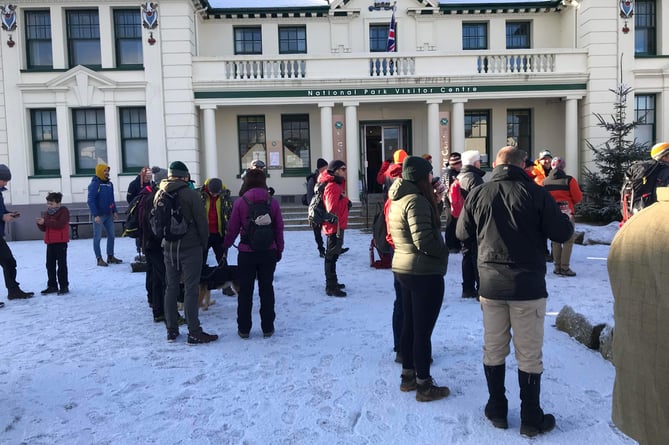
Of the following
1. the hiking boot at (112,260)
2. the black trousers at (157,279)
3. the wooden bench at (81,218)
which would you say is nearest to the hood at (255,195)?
the black trousers at (157,279)

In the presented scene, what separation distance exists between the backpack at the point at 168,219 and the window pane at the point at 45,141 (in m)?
13.8

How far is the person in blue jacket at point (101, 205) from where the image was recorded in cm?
1005

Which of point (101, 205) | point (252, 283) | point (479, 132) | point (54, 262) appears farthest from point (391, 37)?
point (252, 283)

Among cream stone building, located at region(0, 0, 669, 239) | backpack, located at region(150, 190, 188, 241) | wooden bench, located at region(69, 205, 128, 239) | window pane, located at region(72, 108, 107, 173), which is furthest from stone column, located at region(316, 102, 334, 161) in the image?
backpack, located at region(150, 190, 188, 241)

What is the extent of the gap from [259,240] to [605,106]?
51.7 feet

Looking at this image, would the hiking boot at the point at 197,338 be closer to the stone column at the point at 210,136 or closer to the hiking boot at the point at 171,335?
the hiking boot at the point at 171,335

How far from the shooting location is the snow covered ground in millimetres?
3609

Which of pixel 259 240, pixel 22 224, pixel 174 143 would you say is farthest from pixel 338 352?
pixel 22 224

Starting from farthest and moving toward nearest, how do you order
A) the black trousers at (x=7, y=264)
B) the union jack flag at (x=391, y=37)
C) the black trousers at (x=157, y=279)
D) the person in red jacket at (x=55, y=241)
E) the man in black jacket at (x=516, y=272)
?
the union jack flag at (x=391, y=37)
the person in red jacket at (x=55, y=241)
the black trousers at (x=7, y=264)
the black trousers at (x=157, y=279)
the man in black jacket at (x=516, y=272)

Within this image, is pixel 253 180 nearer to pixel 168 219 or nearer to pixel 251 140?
pixel 168 219

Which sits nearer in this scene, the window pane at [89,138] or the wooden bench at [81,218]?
the wooden bench at [81,218]

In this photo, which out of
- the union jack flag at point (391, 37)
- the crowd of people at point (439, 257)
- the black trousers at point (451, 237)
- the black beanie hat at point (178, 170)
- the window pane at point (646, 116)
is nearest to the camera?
the crowd of people at point (439, 257)

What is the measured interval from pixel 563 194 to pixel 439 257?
523 cm

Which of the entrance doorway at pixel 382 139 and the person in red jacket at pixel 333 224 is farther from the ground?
the entrance doorway at pixel 382 139
